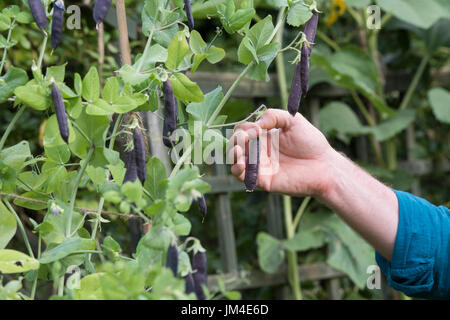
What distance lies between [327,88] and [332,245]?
65 centimetres

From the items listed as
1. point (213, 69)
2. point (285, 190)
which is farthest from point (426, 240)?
point (213, 69)

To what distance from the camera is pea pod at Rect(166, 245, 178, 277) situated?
1.61 ft

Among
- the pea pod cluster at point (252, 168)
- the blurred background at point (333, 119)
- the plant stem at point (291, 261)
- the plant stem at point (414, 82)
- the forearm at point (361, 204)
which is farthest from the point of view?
the plant stem at point (414, 82)

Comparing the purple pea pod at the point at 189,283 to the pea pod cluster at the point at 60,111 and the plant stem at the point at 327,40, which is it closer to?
the pea pod cluster at the point at 60,111

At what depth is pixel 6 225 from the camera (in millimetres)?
687

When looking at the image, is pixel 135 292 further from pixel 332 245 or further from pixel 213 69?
pixel 213 69

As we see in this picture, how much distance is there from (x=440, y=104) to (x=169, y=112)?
1766 millimetres

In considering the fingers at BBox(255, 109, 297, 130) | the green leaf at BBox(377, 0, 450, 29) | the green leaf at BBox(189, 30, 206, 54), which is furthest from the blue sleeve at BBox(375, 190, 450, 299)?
the green leaf at BBox(377, 0, 450, 29)

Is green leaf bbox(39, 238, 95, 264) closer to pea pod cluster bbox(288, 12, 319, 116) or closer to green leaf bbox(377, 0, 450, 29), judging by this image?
pea pod cluster bbox(288, 12, 319, 116)

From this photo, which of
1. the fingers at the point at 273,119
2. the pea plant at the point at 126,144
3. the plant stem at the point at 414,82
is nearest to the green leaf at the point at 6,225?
the pea plant at the point at 126,144

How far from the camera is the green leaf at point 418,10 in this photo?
6.58ft

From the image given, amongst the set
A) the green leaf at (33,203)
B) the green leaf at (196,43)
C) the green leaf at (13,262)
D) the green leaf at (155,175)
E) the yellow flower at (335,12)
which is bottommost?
the green leaf at (13,262)

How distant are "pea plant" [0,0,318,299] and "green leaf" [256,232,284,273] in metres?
1.34

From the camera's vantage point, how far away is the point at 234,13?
66 cm
